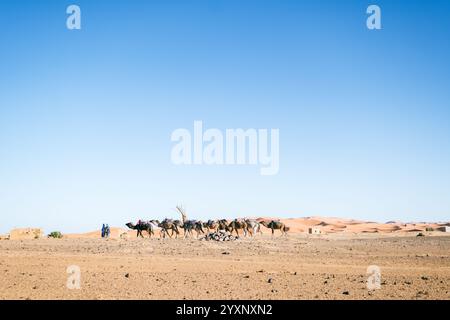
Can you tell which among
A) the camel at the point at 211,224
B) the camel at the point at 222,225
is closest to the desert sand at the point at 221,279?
the camel at the point at 222,225

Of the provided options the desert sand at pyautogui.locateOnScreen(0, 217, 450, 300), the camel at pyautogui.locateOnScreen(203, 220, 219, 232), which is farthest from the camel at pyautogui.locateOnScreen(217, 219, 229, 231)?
the desert sand at pyautogui.locateOnScreen(0, 217, 450, 300)

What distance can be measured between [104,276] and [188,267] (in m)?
3.66

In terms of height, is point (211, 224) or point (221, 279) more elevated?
point (221, 279)

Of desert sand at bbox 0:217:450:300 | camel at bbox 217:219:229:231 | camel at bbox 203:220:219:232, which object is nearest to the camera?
desert sand at bbox 0:217:450:300

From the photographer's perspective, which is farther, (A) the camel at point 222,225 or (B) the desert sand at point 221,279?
(A) the camel at point 222,225

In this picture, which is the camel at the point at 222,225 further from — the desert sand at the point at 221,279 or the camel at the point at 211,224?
the desert sand at the point at 221,279

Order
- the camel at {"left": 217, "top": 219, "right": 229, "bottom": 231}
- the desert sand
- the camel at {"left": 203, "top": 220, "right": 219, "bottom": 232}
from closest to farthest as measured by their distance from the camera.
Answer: the desert sand, the camel at {"left": 217, "top": 219, "right": 229, "bottom": 231}, the camel at {"left": 203, "top": 220, "right": 219, "bottom": 232}

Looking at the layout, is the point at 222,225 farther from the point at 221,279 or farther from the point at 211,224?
the point at 221,279

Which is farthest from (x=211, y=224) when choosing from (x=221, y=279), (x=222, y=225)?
(x=221, y=279)

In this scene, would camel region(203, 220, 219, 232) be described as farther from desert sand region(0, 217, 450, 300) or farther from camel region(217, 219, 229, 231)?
desert sand region(0, 217, 450, 300)

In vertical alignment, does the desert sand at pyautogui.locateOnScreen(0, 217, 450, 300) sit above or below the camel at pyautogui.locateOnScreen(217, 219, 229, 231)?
above

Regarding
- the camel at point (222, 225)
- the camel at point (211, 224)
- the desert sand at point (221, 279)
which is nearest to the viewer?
the desert sand at point (221, 279)

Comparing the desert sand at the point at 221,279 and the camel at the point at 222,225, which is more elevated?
the desert sand at the point at 221,279
